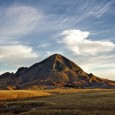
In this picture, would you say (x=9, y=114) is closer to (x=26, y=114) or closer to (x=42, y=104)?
(x=26, y=114)

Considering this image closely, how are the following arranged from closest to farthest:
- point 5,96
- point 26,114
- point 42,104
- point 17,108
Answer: point 26,114 < point 17,108 < point 42,104 < point 5,96

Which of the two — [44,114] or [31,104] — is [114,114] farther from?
[31,104]

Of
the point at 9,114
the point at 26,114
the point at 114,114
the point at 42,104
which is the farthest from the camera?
the point at 42,104

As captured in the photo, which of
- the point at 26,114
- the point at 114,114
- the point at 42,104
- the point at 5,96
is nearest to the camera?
the point at 114,114

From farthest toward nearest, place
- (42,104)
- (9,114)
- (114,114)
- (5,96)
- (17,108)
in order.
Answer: (5,96), (42,104), (17,108), (9,114), (114,114)

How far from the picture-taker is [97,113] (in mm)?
44188

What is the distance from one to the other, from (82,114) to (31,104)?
66.8 ft

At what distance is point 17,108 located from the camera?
56219 mm

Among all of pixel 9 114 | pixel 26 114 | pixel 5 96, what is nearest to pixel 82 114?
pixel 26 114

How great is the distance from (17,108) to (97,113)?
Result: 18243 millimetres

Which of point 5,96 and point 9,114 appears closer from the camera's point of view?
point 9,114

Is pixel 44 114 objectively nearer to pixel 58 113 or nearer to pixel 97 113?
pixel 58 113

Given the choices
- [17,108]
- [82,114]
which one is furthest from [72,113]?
[17,108]

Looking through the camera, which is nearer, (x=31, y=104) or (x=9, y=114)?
(x=9, y=114)
